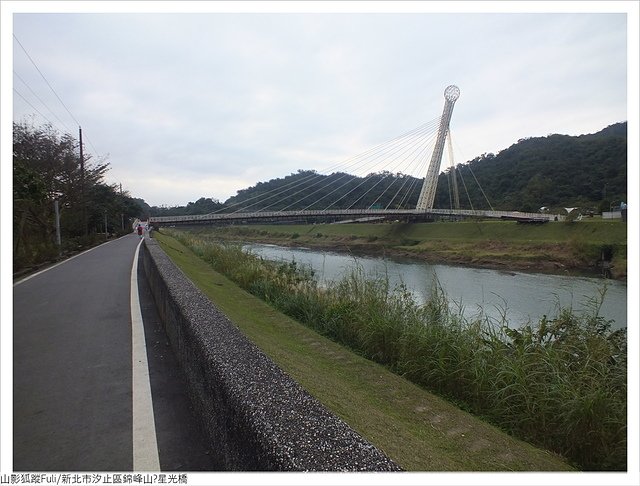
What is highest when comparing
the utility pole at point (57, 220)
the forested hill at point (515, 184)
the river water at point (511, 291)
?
the forested hill at point (515, 184)

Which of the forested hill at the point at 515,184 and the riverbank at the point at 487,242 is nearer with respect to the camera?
the riverbank at the point at 487,242

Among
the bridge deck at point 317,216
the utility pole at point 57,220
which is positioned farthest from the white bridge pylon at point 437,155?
the utility pole at point 57,220

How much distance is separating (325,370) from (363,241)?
33761 mm

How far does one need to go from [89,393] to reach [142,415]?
669 millimetres

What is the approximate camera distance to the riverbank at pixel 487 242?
2156cm

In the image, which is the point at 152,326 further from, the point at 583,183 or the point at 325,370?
the point at 583,183

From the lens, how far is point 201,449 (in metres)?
2.30

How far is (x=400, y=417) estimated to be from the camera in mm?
3328

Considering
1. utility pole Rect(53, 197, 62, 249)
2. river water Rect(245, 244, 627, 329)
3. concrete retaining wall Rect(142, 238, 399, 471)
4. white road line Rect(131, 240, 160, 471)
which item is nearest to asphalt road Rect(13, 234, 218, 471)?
white road line Rect(131, 240, 160, 471)

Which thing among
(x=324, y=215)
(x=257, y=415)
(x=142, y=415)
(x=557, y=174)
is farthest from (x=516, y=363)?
(x=557, y=174)

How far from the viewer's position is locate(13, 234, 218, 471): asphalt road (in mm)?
2250

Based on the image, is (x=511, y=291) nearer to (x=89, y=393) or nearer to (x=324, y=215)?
(x=89, y=393)

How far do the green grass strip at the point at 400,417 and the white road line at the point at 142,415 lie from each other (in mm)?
1100

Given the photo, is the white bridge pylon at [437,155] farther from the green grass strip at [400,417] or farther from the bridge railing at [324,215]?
the green grass strip at [400,417]
